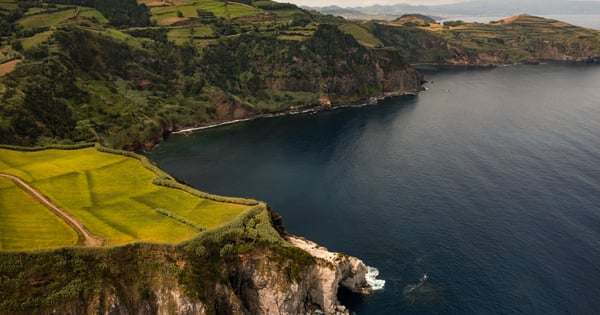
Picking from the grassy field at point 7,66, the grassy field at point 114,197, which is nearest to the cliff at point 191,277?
the grassy field at point 114,197

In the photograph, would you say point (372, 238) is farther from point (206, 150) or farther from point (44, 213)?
point (206, 150)

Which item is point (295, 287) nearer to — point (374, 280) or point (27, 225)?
point (374, 280)

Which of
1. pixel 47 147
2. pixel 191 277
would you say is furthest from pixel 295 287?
pixel 47 147

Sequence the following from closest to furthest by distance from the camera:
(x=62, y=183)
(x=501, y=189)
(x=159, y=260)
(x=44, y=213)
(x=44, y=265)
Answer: (x=44, y=265)
(x=159, y=260)
(x=44, y=213)
(x=62, y=183)
(x=501, y=189)

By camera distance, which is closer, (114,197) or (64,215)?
(64,215)

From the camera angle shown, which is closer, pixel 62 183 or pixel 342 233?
pixel 62 183

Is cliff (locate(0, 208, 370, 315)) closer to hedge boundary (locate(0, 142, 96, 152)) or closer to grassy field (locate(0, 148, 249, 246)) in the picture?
grassy field (locate(0, 148, 249, 246))

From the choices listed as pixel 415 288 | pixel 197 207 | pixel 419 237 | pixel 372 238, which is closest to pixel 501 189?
pixel 419 237
